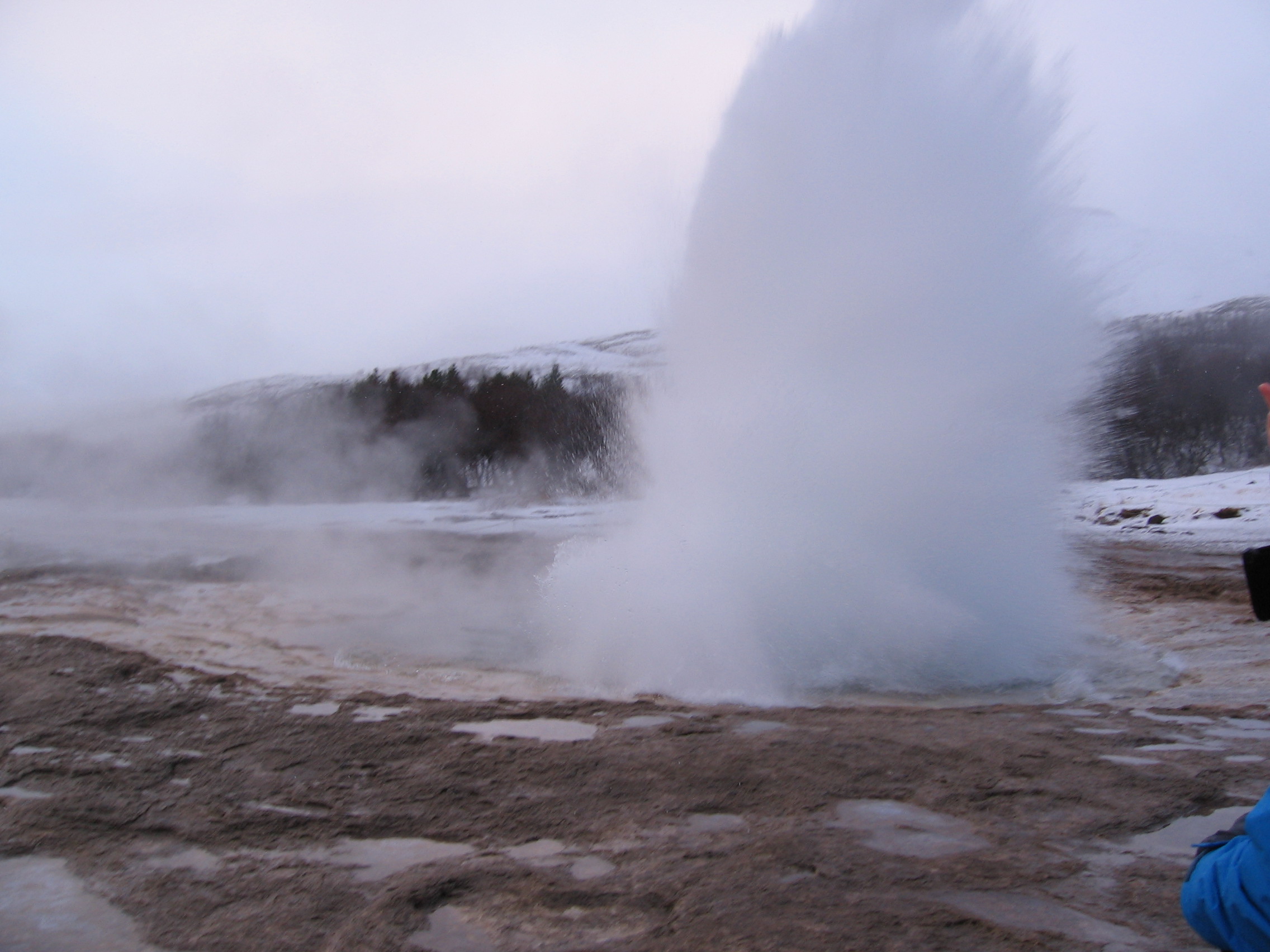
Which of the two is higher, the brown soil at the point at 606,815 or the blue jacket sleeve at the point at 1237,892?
the blue jacket sleeve at the point at 1237,892

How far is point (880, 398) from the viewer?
5.66m

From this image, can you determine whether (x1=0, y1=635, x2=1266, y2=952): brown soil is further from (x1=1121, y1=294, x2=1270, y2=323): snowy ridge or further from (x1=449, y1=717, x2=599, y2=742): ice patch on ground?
(x1=1121, y1=294, x2=1270, y2=323): snowy ridge

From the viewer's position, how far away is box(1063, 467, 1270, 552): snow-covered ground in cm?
1182

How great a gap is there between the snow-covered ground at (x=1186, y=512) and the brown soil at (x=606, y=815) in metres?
7.55

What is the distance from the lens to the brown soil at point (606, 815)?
2008 millimetres

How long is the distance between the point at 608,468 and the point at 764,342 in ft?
66.9

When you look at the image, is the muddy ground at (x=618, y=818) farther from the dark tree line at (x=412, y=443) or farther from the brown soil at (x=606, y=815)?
the dark tree line at (x=412, y=443)

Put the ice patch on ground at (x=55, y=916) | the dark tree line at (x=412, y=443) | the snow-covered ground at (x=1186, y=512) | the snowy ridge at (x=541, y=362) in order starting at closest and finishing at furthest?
the ice patch on ground at (x=55, y=916) < the snow-covered ground at (x=1186, y=512) < the dark tree line at (x=412, y=443) < the snowy ridge at (x=541, y=362)

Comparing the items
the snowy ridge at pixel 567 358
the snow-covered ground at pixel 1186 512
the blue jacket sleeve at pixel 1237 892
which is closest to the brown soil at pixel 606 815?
the blue jacket sleeve at pixel 1237 892

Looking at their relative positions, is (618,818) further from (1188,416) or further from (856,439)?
(1188,416)

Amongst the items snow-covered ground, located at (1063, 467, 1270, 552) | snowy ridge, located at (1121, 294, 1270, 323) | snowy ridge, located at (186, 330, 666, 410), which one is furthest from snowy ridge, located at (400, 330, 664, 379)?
snow-covered ground, located at (1063, 467, 1270, 552)

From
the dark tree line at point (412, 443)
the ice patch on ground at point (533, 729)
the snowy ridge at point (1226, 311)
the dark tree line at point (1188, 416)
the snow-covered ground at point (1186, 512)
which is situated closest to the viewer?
the ice patch on ground at point (533, 729)

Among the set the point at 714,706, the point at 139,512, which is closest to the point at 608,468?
the point at 139,512

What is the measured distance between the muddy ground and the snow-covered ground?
747 centimetres
